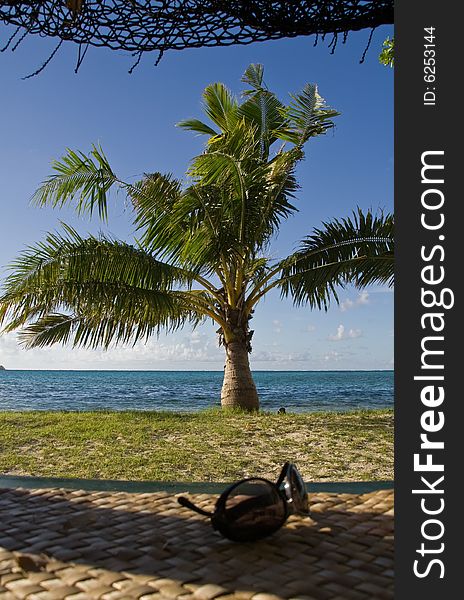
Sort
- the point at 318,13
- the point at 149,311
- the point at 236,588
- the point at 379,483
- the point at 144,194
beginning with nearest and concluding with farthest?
the point at 236,588
the point at 379,483
the point at 318,13
the point at 149,311
the point at 144,194

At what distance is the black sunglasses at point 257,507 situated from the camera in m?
0.90

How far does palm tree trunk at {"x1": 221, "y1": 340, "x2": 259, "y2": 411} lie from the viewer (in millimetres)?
7371

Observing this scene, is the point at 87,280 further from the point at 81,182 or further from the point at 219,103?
the point at 219,103

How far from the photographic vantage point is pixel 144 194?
7.00 meters

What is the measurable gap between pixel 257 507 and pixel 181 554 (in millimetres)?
148

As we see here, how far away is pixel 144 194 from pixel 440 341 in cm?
644

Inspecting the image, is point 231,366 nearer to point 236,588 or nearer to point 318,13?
point 318,13

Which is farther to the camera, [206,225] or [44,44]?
[206,225]

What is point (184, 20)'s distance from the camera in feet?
5.18

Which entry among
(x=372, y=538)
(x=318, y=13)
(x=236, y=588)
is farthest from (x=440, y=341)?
(x=318, y=13)

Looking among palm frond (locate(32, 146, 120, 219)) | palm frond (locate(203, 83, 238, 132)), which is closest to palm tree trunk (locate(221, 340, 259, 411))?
palm frond (locate(32, 146, 120, 219))

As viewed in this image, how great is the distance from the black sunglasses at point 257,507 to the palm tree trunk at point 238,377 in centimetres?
631

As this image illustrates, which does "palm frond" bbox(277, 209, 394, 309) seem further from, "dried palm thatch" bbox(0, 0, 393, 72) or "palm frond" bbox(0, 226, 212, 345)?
"dried palm thatch" bbox(0, 0, 393, 72)

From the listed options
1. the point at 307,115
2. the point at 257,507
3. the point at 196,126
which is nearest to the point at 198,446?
the point at 307,115
